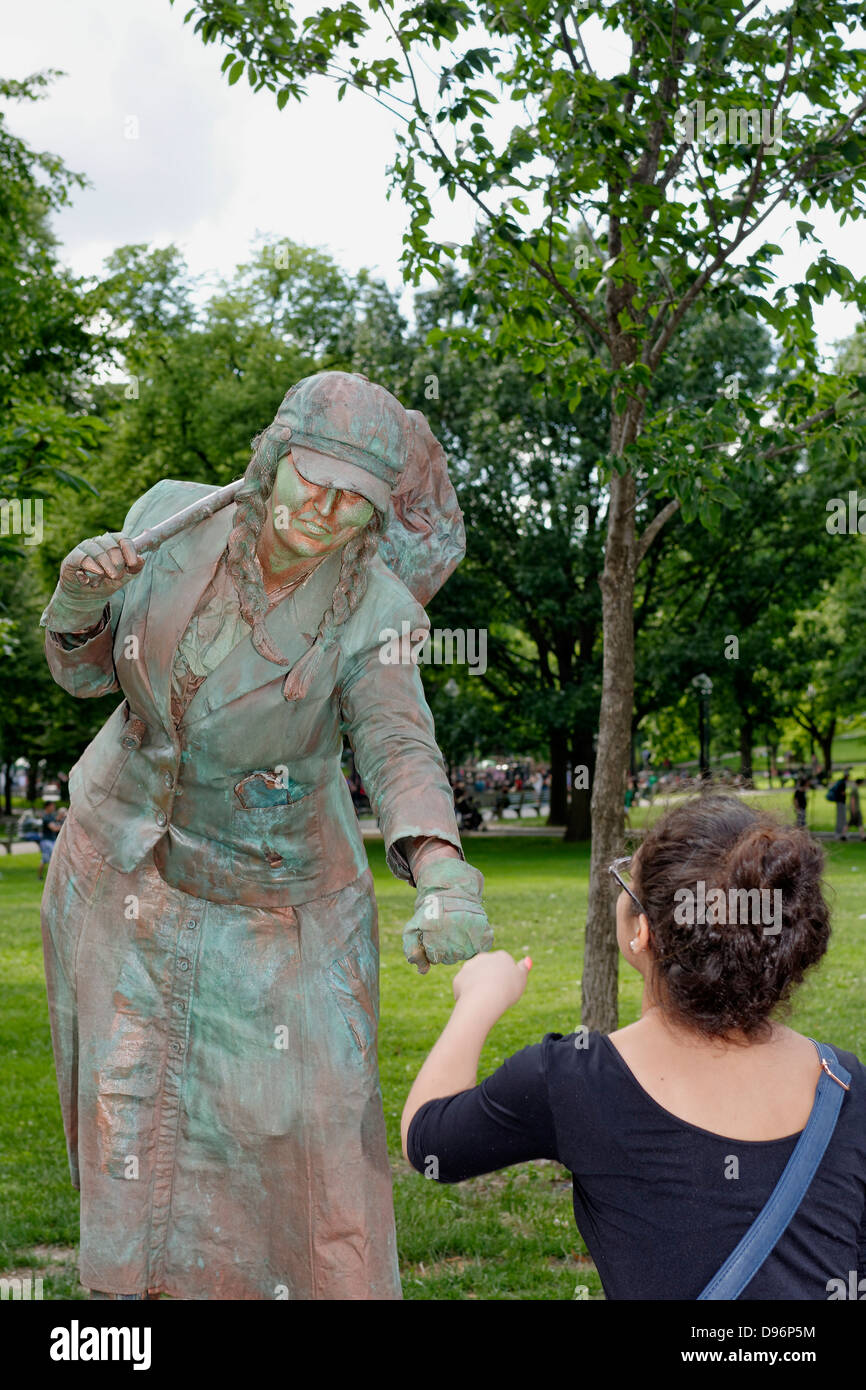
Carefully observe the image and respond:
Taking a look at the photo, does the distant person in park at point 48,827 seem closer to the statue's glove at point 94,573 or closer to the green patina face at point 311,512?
the statue's glove at point 94,573

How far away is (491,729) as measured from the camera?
80.0 feet

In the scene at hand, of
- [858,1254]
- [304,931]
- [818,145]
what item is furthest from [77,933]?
[818,145]

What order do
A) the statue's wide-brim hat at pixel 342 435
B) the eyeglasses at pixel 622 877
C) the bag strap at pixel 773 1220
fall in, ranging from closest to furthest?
the bag strap at pixel 773 1220 < the eyeglasses at pixel 622 877 < the statue's wide-brim hat at pixel 342 435

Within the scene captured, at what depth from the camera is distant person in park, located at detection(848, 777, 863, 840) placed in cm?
2678

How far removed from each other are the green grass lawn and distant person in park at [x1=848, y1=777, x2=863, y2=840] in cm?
788

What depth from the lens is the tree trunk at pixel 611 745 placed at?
22.9 feet

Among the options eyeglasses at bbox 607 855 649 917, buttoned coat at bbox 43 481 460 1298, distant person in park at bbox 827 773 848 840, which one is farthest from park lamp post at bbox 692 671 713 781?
eyeglasses at bbox 607 855 649 917

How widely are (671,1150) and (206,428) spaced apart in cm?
2453

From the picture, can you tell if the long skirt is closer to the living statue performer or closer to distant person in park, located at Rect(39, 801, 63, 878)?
the living statue performer

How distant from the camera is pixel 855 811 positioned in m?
27.1

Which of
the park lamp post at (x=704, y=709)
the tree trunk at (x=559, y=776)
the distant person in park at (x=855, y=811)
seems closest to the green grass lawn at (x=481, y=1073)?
the park lamp post at (x=704, y=709)

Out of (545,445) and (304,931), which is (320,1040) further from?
(545,445)

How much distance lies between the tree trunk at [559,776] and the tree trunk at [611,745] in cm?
1753

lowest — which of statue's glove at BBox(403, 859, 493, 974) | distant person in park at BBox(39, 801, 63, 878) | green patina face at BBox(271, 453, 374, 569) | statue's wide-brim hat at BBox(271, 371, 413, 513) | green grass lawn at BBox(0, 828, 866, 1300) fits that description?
green grass lawn at BBox(0, 828, 866, 1300)
